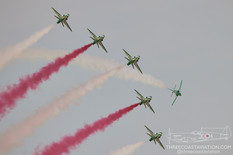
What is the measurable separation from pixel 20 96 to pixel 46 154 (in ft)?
45.2

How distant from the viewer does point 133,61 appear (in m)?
116

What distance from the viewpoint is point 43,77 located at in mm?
109312

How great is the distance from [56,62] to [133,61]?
17.8 m

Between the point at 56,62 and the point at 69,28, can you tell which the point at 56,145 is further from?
the point at 69,28

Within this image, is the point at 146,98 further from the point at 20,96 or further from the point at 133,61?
the point at 20,96

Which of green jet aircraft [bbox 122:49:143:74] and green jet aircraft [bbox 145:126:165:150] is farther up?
green jet aircraft [bbox 122:49:143:74]

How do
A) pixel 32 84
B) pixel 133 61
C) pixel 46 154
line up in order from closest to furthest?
pixel 46 154 < pixel 32 84 < pixel 133 61

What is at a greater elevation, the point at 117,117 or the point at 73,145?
the point at 117,117

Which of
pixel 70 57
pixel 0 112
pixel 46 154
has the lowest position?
pixel 46 154

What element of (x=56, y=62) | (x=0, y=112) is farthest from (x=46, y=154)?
(x=56, y=62)

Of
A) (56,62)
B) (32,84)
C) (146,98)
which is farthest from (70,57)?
(146,98)

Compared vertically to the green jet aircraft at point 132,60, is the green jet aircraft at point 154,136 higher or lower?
lower

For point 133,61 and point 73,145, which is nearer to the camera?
point 73,145

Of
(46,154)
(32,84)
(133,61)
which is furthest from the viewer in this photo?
(133,61)
